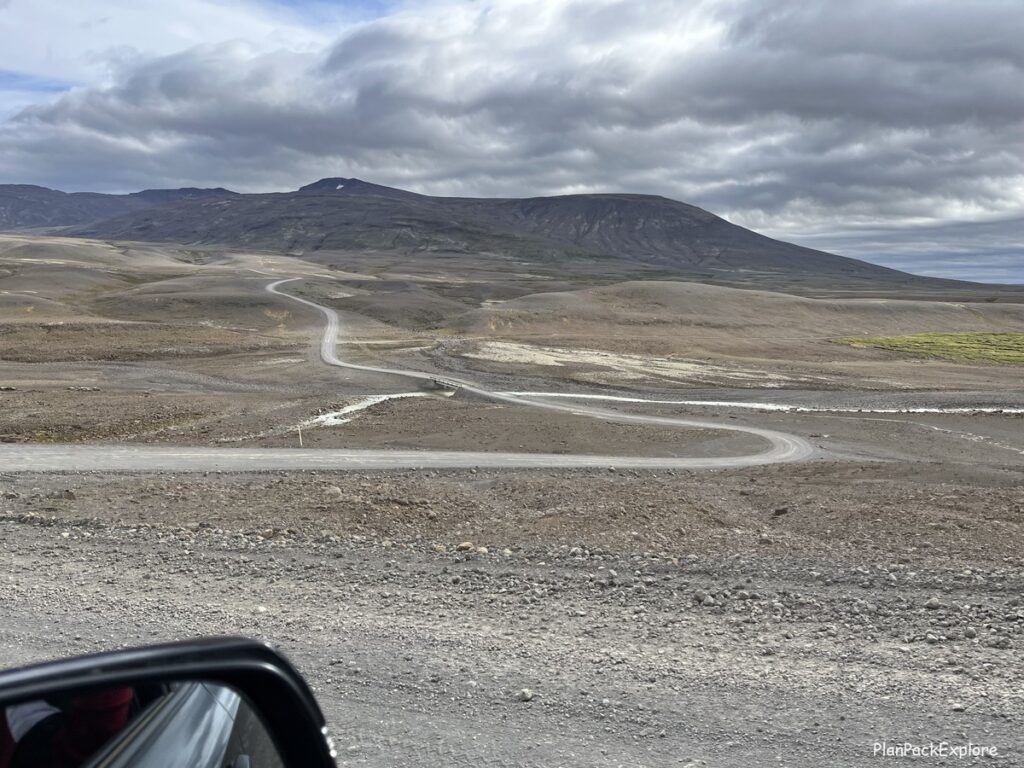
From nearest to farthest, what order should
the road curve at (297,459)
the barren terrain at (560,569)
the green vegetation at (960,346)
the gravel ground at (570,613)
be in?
the gravel ground at (570,613) → the barren terrain at (560,569) → the road curve at (297,459) → the green vegetation at (960,346)

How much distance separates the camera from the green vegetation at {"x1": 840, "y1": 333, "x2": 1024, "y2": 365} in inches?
2660

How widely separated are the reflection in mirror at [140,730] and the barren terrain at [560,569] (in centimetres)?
319

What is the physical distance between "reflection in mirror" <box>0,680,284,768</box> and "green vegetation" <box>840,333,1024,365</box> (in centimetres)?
7368

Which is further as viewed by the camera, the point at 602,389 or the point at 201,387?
the point at 602,389

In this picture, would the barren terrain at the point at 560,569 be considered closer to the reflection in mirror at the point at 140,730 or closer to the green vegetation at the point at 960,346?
the reflection in mirror at the point at 140,730

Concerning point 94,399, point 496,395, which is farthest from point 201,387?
point 496,395

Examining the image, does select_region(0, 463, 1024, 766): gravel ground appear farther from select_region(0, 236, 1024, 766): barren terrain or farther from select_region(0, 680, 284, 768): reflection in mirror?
select_region(0, 680, 284, 768): reflection in mirror

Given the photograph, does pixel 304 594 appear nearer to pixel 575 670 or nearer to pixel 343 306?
pixel 575 670

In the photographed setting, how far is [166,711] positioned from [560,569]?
8216 mm

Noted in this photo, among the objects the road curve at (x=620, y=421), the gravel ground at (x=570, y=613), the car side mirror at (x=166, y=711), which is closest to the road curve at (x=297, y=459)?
the road curve at (x=620, y=421)

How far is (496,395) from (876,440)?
17.5m

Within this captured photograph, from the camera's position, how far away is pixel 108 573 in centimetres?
966

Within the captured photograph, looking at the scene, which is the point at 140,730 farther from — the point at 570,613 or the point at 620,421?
the point at 620,421

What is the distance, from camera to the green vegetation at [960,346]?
67562mm
